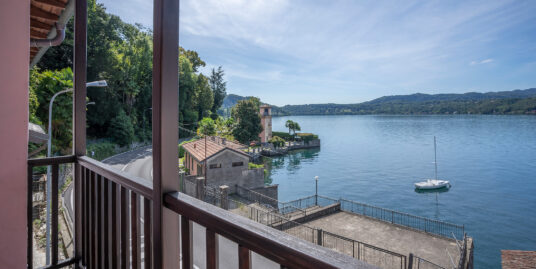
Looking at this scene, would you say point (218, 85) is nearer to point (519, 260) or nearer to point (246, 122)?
point (246, 122)

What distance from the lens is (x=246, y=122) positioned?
1041 inches

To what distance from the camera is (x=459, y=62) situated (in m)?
11.4

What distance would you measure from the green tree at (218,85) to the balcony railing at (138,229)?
32.6 meters

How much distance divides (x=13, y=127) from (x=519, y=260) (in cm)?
712

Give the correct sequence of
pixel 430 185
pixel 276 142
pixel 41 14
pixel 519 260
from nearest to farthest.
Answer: pixel 41 14, pixel 519 260, pixel 430 185, pixel 276 142

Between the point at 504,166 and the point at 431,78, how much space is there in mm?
28055

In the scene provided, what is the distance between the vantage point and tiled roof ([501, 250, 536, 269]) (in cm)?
473

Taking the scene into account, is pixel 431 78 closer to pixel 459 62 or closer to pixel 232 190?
pixel 459 62

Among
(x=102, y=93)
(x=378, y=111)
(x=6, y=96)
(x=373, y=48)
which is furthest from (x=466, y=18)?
(x=378, y=111)

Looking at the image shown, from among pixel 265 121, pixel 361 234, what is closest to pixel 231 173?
pixel 361 234

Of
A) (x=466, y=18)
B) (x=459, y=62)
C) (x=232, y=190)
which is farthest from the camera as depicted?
(x=232, y=190)

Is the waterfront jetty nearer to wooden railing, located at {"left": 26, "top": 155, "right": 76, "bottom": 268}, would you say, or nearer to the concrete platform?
the concrete platform

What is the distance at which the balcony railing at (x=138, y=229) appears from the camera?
0.44 metres

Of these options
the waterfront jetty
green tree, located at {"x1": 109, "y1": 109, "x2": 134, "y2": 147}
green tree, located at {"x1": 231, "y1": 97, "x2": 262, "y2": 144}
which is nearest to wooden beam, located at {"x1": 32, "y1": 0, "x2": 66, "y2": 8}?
the waterfront jetty
